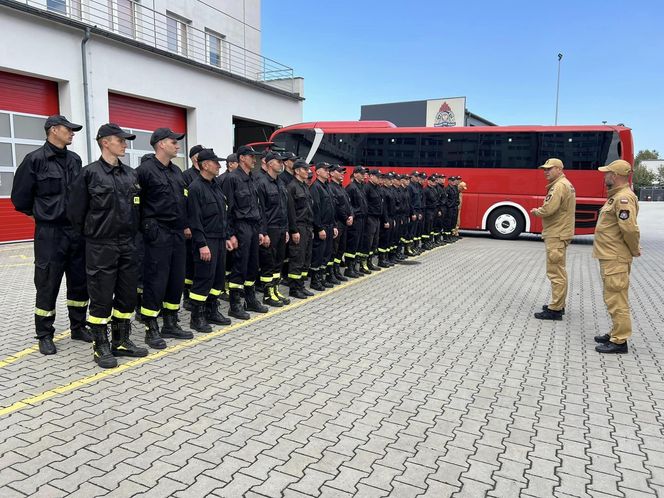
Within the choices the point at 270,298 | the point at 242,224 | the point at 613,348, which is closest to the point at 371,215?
the point at 270,298

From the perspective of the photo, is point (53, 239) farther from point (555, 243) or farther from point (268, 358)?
point (555, 243)

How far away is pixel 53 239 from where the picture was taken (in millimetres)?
4457

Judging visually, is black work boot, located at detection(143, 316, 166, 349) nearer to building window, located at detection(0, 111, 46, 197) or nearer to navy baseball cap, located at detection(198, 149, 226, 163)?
navy baseball cap, located at detection(198, 149, 226, 163)

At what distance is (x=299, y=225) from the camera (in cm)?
705

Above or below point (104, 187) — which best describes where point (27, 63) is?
above

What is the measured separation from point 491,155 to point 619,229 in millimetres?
11217

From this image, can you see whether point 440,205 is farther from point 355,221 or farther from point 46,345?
point 46,345

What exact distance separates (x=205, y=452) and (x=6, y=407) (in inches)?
64.3

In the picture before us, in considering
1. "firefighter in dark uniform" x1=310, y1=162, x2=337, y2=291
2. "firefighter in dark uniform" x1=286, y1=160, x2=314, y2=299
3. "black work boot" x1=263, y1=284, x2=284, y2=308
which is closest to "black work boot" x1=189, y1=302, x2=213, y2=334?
"black work boot" x1=263, y1=284, x2=284, y2=308

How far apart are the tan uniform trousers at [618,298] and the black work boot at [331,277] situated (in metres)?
4.15

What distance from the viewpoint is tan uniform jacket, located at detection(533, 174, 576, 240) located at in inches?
234

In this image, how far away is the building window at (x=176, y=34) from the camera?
17.1 metres

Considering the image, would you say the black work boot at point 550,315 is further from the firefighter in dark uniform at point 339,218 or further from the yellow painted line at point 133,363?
the firefighter in dark uniform at point 339,218

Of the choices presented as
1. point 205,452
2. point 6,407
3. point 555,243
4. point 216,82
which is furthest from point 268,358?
point 216,82
